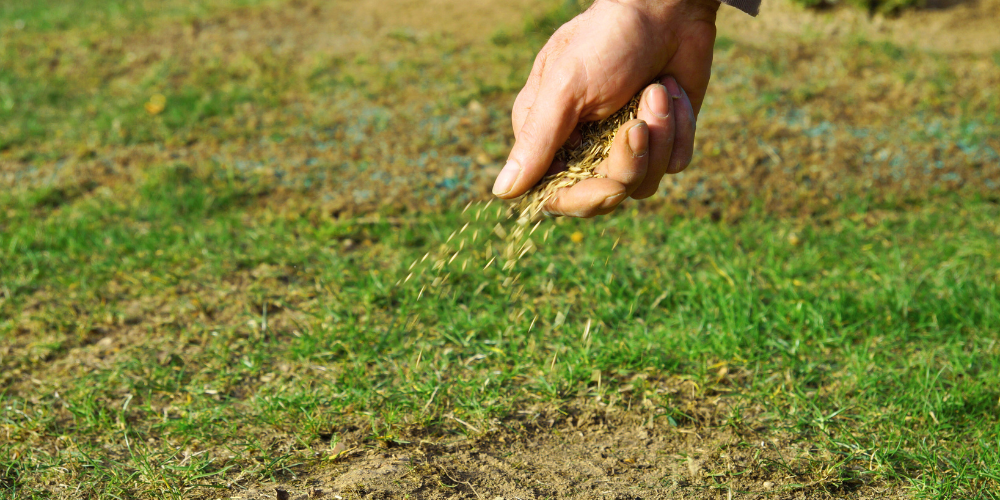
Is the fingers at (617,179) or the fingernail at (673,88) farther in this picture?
the fingernail at (673,88)

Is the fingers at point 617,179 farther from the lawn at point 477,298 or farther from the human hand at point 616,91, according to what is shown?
the lawn at point 477,298

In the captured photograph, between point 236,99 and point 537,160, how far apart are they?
3427mm

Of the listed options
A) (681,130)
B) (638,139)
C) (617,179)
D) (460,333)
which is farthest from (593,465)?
(681,130)

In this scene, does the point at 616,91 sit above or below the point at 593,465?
above

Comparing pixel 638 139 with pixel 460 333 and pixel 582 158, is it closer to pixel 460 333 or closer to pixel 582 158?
pixel 582 158

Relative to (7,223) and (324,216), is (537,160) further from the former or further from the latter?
(7,223)

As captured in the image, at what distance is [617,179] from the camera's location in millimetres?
2463

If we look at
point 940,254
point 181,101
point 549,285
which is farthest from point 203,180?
point 940,254

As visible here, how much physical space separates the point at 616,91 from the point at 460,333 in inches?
45.7

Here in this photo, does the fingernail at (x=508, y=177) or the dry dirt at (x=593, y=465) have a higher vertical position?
the fingernail at (x=508, y=177)

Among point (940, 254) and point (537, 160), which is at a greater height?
point (537, 160)

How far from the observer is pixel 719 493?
2.25m

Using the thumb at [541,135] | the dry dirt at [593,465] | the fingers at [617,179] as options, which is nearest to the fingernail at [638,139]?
the fingers at [617,179]

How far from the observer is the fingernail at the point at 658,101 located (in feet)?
8.12
